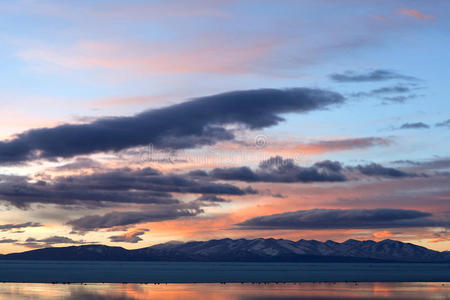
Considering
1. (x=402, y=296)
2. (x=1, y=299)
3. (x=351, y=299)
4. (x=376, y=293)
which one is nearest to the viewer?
(x=1, y=299)

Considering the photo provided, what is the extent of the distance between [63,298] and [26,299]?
27.6 ft

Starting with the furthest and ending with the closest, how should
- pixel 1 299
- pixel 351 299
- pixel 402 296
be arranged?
1. pixel 402 296
2. pixel 351 299
3. pixel 1 299

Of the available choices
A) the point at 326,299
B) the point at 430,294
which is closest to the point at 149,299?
the point at 326,299

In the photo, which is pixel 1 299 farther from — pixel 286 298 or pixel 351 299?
pixel 351 299

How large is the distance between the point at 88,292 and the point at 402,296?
84.5 metres

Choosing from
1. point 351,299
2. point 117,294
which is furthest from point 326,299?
point 117,294

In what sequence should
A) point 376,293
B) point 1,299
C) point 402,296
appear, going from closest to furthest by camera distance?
point 1,299 < point 402,296 < point 376,293

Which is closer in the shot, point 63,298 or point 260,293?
point 63,298

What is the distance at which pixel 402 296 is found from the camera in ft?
507

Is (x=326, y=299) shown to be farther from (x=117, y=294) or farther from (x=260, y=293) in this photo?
(x=117, y=294)

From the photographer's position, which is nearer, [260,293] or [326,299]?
[326,299]

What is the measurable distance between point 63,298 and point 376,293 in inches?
3405

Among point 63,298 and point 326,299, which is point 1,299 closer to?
point 63,298

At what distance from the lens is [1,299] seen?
443 ft
